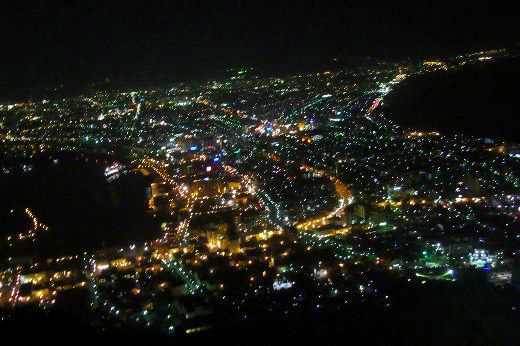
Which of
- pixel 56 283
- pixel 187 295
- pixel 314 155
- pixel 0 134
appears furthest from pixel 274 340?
pixel 0 134

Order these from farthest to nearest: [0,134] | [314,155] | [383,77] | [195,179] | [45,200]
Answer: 1. [383,77]
2. [0,134]
3. [314,155]
4. [195,179]
5. [45,200]

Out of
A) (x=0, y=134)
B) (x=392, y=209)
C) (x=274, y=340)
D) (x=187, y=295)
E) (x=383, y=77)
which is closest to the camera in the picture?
(x=274, y=340)

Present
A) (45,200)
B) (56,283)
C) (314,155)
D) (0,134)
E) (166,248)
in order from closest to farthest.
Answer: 1. (56,283)
2. (166,248)
3. (45,200)
4. (314,155)
5. (0,134)

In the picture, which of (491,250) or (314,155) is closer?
(491,250)

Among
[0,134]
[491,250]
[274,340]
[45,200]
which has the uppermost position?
[0,134]

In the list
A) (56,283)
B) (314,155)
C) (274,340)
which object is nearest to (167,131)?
(314,155)

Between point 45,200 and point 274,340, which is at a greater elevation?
point 45,200

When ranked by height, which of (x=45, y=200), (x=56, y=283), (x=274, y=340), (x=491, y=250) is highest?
(x=45, y=200)

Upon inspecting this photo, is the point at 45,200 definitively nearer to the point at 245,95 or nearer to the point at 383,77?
the point at 245,95

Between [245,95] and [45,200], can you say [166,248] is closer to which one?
[45,200]
